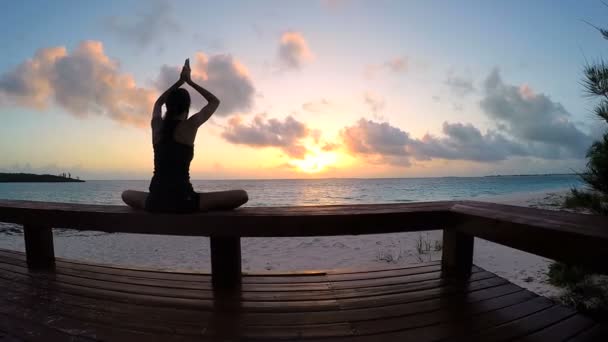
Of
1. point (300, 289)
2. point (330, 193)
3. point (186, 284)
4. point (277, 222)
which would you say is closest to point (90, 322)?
point (186, 284)

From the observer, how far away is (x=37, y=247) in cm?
340

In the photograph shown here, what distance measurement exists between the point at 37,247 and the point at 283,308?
9.86 ft

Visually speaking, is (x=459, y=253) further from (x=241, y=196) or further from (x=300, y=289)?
(x=241, y=196)

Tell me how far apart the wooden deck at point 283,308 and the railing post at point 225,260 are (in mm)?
120

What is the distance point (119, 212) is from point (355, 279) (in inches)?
86.7

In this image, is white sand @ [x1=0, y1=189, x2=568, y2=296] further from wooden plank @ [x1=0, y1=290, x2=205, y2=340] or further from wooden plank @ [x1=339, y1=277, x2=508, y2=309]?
wooden plank @ [x1=0, y1=290, x2=205, y2=340]

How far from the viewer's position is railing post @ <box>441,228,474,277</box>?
296 centimetres

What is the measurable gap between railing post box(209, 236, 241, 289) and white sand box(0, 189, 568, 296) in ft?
6.89

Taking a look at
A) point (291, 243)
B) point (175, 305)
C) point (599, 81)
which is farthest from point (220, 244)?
point (291, 243)

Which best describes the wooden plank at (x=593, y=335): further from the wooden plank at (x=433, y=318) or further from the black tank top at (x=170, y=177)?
the black tank top at (x=170, y=177)

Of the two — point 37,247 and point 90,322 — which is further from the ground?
point 37,247

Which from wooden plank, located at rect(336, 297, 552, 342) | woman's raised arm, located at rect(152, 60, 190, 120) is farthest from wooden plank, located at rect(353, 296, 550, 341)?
woman's raised arm, located at rect(152, 60, 190, 120)

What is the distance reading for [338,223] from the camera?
245 centimetres

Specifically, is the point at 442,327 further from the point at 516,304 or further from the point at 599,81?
the point at 599,81
